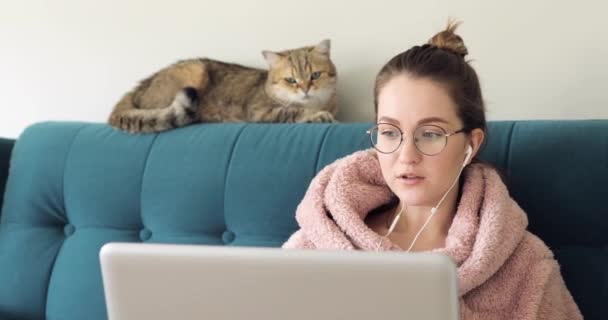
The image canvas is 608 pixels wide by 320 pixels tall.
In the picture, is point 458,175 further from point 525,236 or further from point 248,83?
point 248,83

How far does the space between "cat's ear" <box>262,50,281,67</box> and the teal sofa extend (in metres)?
0.24

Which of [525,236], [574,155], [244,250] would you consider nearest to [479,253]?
[525,236]

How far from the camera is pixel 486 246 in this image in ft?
3.35

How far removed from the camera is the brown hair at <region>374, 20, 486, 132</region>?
1.07m

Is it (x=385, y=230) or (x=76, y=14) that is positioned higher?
(x=76, y=14)

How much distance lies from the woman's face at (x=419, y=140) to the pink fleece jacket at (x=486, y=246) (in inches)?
3.2

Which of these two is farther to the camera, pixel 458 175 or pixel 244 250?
Result: pixel 458 175

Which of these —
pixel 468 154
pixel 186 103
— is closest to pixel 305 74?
pixel 186 103

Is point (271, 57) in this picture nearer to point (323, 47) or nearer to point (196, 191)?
point (323, 47)

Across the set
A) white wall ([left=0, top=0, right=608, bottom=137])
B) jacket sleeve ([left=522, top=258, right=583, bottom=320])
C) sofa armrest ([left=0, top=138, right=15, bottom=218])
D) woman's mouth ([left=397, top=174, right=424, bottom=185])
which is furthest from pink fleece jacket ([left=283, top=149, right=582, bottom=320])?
sofa armrest ([left=0, top=138, right=15, bottom=218])

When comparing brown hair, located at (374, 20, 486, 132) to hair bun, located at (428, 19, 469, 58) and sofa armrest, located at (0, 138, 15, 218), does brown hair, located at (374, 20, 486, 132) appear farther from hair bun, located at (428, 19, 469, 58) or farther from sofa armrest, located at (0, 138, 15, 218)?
sofa armrest, located at (0, 138, 15, 218)

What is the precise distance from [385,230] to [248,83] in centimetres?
76

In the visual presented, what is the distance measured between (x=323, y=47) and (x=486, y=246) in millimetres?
789

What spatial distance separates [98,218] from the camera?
1.60 meters
